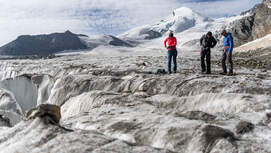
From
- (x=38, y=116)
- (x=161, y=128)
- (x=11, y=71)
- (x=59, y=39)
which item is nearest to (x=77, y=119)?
(x=38, y=116)

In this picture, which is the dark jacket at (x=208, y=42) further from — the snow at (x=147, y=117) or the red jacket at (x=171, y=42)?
the snow at (x=147, y=117)

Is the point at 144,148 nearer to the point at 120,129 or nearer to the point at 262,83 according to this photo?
the point at 120,129

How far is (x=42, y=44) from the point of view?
10944 cm

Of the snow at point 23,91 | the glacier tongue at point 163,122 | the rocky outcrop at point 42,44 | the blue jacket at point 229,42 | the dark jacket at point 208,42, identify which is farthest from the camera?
the rocky outcrop at point 42,44

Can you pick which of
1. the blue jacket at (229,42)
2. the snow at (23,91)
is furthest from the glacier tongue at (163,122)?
the snow at (23,91)

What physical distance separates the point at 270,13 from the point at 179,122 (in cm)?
4760

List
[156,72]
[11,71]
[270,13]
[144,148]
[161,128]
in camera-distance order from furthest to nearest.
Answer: [270,13]
[11,71]
[156,72]
[161,128]
[144,148]

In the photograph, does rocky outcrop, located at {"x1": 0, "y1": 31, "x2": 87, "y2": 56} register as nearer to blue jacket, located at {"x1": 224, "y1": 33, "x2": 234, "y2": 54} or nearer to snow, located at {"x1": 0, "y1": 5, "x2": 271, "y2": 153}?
snow, located at {"x1": 0, "y1": 5, "x2": 271, "y2": 153}

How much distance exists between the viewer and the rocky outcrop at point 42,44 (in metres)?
102

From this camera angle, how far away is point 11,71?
1914 centimetres

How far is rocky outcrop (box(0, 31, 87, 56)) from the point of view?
101838 millimetres

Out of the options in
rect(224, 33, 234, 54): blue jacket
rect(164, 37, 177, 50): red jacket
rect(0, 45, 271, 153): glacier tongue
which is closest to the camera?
rect(0, 45, 271, 153): glacier tongue

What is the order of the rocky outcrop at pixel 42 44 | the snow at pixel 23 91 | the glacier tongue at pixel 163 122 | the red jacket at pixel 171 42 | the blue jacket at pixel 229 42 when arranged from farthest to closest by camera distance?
1. the rocky outcrop at pixel 42 44
2. the snow at pixel 23 91
3. the red jacket at pixel 171 42
4. the blue jacket at pixel 229 42
5. the glacier tongue at pixel 163 122

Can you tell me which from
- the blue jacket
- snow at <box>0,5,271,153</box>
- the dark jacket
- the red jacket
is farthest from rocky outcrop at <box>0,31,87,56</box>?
the blue jacket
